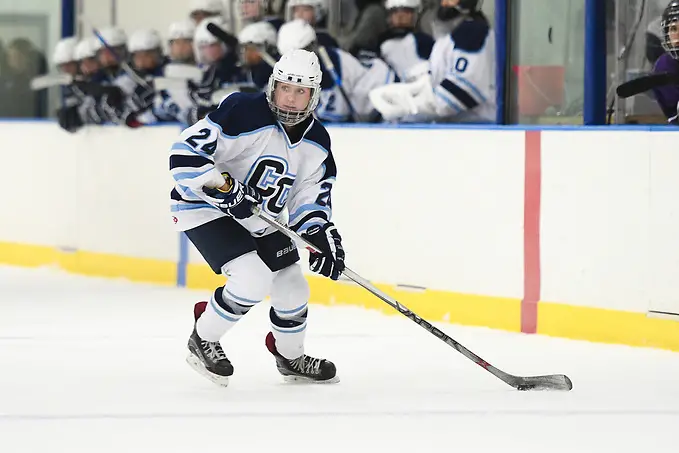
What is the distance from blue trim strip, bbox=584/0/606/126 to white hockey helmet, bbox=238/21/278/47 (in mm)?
2141

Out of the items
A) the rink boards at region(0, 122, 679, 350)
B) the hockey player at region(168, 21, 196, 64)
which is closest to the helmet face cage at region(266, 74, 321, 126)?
the rink boards at region(0, 122, 679, 350)

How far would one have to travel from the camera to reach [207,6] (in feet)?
27.4

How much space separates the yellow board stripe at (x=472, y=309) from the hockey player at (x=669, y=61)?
76cm

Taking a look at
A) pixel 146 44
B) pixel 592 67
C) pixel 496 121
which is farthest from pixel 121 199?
pixel 592 67

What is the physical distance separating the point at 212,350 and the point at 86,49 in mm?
4869

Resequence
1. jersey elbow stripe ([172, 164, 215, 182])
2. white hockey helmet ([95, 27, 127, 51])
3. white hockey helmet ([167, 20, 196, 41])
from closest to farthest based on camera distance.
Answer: jersey elbow stripe ([172, 164, 215, 182])
white hockey helmet ([167, 20, 196, 41])
white hockey helmet ([95, 27, 127, 51])

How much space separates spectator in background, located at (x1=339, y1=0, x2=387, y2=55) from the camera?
23.4 ft

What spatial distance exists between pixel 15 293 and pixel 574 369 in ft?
11.7

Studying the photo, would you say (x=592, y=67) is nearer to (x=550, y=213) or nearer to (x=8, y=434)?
(x=550, y=213)

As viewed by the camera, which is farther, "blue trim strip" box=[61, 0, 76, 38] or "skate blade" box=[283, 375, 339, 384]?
"blue trim strip" box=[61, 0, 76, 38]

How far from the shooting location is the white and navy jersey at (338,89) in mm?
6969

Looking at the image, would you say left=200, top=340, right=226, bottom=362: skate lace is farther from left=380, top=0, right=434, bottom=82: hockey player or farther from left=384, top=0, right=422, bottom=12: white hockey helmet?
left=384, top=0, right=422, bottom=12: white hockey helmet

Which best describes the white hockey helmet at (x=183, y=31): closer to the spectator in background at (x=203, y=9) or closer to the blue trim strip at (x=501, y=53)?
the spectator in background at (x=203, y=9)

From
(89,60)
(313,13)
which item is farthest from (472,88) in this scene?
(89,60)
